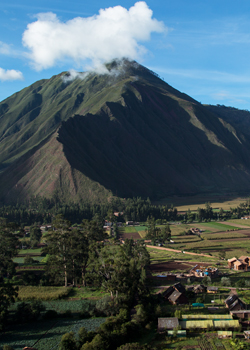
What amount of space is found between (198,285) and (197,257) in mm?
23771

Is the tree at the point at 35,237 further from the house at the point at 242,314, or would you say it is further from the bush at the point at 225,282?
the house at the point at 242,314

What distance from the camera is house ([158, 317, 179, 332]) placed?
36812mm

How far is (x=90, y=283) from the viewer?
57438mm

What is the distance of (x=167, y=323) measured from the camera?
3716 centimetres

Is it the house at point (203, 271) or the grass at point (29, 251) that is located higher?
the grass at point (29, 251)

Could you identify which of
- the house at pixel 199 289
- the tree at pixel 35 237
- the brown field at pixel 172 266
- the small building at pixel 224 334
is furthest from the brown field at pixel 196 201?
the small building at pixel 224 334

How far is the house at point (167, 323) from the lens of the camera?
36812mm

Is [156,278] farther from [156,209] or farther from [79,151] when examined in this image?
[79,151]

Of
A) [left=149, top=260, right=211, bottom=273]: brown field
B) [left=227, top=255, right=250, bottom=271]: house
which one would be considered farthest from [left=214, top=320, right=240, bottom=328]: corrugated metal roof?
[left=227, top=255, right=250, bottom=271]: house

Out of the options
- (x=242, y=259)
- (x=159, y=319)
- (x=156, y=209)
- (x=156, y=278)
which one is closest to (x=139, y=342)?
(x=159, y=319)

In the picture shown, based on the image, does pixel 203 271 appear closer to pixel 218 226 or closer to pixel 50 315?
pixel 50 315

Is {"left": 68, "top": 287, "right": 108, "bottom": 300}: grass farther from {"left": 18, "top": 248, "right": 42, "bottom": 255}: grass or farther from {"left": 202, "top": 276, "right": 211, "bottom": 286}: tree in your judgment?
{"left": 18, "top": 248, "right": 42, "bottom": 255}: grass

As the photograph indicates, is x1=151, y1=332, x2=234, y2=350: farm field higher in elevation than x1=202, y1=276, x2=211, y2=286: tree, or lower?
lower

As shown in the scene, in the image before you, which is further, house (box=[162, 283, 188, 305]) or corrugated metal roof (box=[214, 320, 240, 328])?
house (box=[162, 283, 188, 305])
